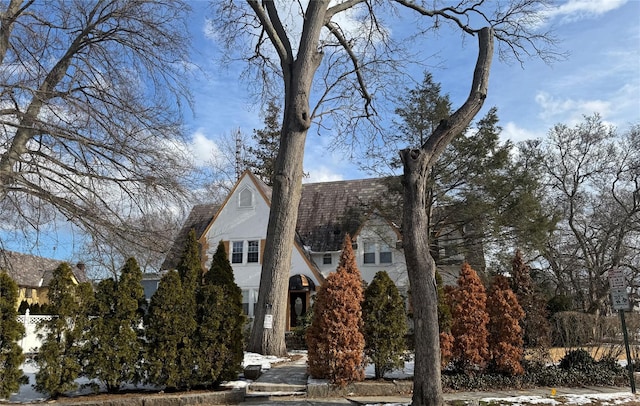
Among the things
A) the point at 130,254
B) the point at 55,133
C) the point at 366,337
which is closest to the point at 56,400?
the point at 130,254

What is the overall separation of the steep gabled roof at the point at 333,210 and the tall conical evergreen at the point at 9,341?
52.8ft

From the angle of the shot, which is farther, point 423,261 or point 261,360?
point 261,360

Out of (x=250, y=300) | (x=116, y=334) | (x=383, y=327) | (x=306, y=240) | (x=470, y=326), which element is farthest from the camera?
(x=306, y=240)

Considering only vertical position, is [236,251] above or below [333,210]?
below

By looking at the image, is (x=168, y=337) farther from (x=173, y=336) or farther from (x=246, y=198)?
(x=246, y=198)

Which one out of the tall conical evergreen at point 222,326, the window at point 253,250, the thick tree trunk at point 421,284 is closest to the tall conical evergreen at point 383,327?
the thick tree trunk at point 421,284

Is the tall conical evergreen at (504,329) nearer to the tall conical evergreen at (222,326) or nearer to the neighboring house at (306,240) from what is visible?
the tall conical evergreen at (222,326)

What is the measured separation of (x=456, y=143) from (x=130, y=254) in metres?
14.2

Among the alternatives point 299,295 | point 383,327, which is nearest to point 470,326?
point 383,327

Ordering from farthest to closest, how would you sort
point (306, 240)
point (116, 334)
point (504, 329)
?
point (306, 240), point (504, 329), point (116, 334)

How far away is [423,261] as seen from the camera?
7367 millimetres

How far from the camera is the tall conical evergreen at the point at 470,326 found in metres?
9.60

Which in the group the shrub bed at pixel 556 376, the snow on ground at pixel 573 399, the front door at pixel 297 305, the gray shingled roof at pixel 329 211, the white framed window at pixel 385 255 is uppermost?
the gray shingled roof at pixel 329 211

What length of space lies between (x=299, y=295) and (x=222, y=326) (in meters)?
16.3
